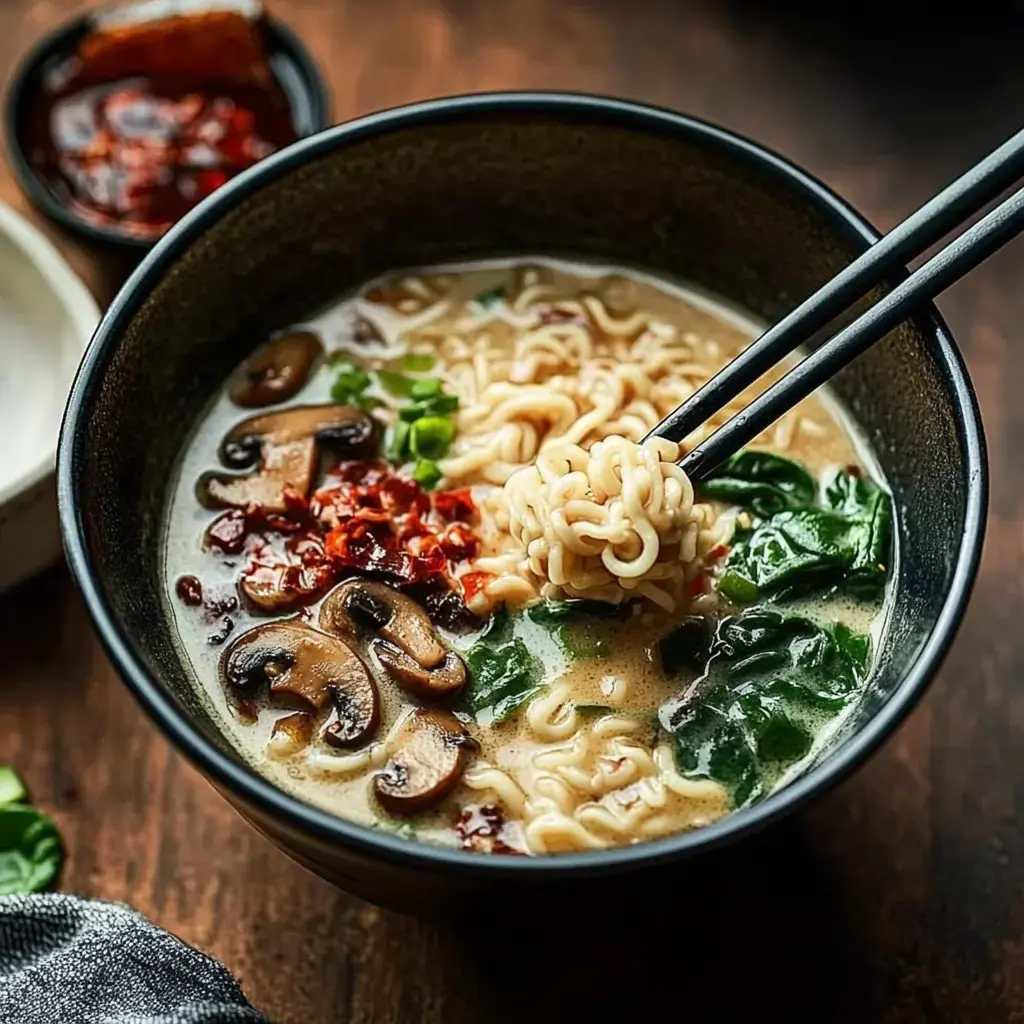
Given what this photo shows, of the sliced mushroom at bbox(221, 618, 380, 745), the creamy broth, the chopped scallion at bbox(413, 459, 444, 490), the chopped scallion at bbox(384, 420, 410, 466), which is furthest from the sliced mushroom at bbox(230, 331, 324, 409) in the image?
the sliced mushroom at bbox(221, 618, 380, 745)

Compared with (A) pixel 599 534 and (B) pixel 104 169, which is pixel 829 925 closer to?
(A) pixel 599 534

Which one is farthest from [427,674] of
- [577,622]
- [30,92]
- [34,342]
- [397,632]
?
[30,92]

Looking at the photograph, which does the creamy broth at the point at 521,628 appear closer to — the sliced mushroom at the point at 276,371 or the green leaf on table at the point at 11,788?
the sliced mushroom at the point at 276,371

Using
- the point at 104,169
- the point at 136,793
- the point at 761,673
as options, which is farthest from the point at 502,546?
the point at 104,169

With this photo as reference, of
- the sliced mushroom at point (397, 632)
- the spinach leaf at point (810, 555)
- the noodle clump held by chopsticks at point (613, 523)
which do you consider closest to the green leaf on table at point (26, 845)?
the sliced mushroom at point (397, 632)

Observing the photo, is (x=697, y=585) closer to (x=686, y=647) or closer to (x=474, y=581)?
(x=686, y=647)
